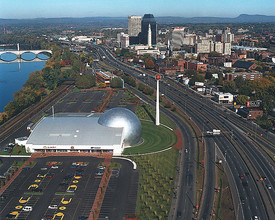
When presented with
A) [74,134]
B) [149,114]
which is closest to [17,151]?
[74,134]

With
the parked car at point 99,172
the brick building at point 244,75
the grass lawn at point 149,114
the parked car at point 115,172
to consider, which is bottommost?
the parked car at point 115,172

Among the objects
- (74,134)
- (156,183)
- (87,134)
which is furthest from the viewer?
(74,134)

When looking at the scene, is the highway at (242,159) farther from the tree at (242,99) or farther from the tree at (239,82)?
the tree at (239,82)

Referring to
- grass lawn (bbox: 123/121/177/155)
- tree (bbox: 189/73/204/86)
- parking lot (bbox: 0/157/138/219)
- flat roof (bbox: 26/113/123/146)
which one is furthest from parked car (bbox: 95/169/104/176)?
tree (bbox: 189/73/204/86)

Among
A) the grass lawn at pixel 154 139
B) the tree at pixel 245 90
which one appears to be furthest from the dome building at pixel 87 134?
the tree at pixel 245 90

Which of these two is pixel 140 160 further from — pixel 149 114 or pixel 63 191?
pixel 149 114

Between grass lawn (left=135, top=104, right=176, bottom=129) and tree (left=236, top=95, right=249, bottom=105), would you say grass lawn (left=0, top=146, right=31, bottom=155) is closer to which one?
grass lawn (left=135, top=104, right=176, bottom=129)

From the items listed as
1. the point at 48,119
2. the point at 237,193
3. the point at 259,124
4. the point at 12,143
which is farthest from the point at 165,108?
the point at 237,193
